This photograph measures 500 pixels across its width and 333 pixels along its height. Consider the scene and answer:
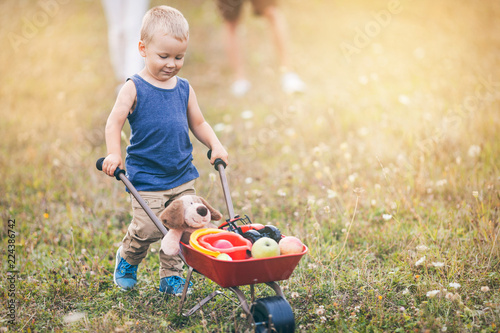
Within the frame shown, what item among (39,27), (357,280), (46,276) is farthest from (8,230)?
(39,27)

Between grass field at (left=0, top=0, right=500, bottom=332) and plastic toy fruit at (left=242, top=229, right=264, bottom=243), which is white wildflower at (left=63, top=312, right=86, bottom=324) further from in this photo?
plastic toy fruit at (left=242, top=229, right=264, bottom=243)

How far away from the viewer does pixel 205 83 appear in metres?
8.27

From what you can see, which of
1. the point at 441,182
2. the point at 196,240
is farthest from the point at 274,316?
the point at 441,182

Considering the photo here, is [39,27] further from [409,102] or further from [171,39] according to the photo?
[171,39]

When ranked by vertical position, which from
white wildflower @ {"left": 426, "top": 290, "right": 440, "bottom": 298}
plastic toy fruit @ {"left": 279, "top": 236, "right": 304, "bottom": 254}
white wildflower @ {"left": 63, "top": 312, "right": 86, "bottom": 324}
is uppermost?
plastic toy fruit @ {"left": 279, "top": 236, "right": 304, "bottom": 254}

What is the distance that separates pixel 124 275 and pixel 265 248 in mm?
1246

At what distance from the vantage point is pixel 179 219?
2789 mm

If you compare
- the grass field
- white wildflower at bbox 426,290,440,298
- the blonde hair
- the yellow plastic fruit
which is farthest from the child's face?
white wildflower at bbox 426,290,440,298

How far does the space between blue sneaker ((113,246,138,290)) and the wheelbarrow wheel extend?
107 cm

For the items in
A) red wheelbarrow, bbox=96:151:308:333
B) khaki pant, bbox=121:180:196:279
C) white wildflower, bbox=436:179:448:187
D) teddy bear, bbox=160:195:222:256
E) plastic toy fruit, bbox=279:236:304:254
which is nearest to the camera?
red wheelbarrow, bbox=96:151:308:333

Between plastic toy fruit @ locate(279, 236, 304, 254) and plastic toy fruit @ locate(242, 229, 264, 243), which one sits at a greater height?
plastic toy fruit @ locate(279, 236, 304, 254)

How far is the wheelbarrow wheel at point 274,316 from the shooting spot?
8.19 feet

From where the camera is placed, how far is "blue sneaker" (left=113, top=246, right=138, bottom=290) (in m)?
3.29

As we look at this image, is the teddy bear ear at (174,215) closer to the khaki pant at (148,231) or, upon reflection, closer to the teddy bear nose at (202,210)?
the teddy bear nose at (202,210)
